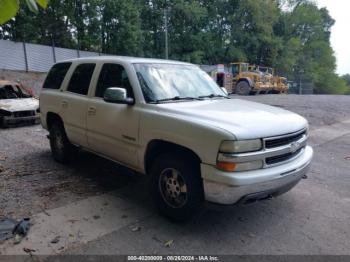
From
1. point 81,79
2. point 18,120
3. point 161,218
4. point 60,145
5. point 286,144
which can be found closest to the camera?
point 286,144

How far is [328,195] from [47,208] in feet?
13.0

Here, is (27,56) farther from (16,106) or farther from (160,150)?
(160,150)

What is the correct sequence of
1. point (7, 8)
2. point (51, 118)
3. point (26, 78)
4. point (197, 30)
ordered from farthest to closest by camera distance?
point (197, 30) → point (26, 78) → point (51, 118) → point (7, 8)

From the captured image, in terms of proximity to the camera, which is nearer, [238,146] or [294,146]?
[238,146]

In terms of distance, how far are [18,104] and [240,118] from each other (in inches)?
347

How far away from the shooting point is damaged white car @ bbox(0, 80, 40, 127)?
375 inches

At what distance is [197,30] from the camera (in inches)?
1524

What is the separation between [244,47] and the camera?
135 ft

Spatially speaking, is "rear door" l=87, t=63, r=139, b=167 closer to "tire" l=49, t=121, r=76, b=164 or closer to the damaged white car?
"tire" l=49, t=121, r=76, b=164

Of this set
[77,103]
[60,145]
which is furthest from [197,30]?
[77,103]

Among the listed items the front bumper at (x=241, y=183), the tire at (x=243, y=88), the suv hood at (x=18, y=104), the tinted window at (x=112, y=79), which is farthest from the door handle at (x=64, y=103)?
the tire at (x=243, y=88)

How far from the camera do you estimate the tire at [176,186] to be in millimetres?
3350

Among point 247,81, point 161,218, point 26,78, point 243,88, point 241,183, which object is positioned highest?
point 26,78

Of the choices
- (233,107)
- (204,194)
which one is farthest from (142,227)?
(233,107)
